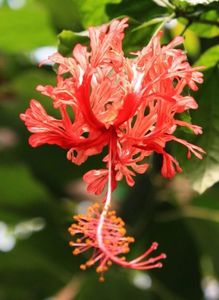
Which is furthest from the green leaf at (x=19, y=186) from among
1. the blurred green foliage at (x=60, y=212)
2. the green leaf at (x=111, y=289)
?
the green leaf at (x=111, y=289)

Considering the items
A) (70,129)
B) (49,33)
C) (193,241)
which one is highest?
(70,129)

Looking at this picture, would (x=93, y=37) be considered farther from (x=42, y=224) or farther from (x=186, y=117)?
(x=42, y=224)

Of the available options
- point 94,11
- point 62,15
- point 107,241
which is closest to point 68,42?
point 94,11

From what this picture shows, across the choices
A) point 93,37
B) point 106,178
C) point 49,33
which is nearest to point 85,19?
point 93,37

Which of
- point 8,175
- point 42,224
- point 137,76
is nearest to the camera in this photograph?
point 137,76

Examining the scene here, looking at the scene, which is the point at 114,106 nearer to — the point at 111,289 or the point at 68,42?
Result: the point at 68,42

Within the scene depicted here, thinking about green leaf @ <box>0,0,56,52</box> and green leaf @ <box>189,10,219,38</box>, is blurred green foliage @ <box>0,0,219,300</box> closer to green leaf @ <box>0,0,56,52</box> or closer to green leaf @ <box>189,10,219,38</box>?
green leaf @ <box>0,0,56,52</box>
